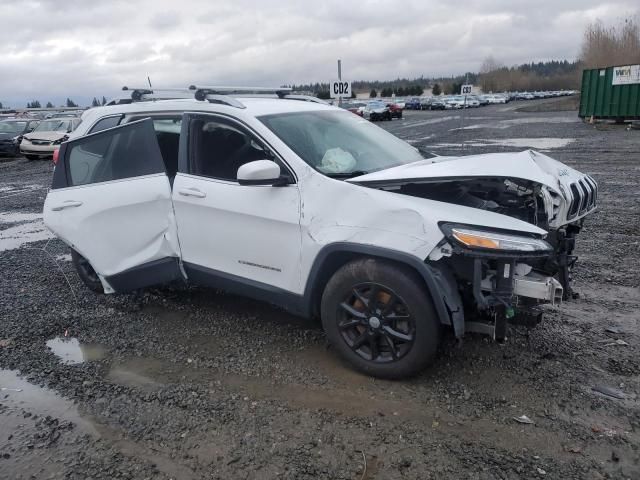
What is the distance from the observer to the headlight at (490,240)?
10.5 ft

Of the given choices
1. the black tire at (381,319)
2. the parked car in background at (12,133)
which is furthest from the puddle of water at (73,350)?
the parked car in background at (12,133)

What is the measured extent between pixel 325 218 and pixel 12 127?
23984mm

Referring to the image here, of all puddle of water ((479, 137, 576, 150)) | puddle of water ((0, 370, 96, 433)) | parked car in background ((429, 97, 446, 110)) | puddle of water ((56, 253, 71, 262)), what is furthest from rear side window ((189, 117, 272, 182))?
parked car in background ((429, 97, 446, 110))

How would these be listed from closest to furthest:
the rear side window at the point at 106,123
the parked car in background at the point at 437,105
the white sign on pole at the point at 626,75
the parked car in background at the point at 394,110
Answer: the rear side window at the point at 106,123 → the white sign on pole at the point at 626,75 → the parked car in background at the point at 394,110 → the parked car in background at the point at 437,105

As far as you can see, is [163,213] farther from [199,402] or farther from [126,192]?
[199,402]

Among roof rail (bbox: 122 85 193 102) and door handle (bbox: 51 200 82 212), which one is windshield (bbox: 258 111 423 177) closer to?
roof rail (bbox: 122 85 193 102)

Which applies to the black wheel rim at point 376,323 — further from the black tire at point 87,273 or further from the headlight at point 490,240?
the black tire at point 87,273

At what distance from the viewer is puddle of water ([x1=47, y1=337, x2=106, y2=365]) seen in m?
4.27

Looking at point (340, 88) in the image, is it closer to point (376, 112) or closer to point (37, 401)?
point (37, 401)

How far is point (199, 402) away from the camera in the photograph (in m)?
3.56

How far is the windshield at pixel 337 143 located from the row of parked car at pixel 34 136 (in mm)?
16712

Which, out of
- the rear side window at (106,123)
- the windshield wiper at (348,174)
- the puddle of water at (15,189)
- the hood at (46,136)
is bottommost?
the puddle of water at (15,189)

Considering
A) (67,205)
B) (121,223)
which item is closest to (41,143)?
(67,205)

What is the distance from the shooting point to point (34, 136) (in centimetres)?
2017
